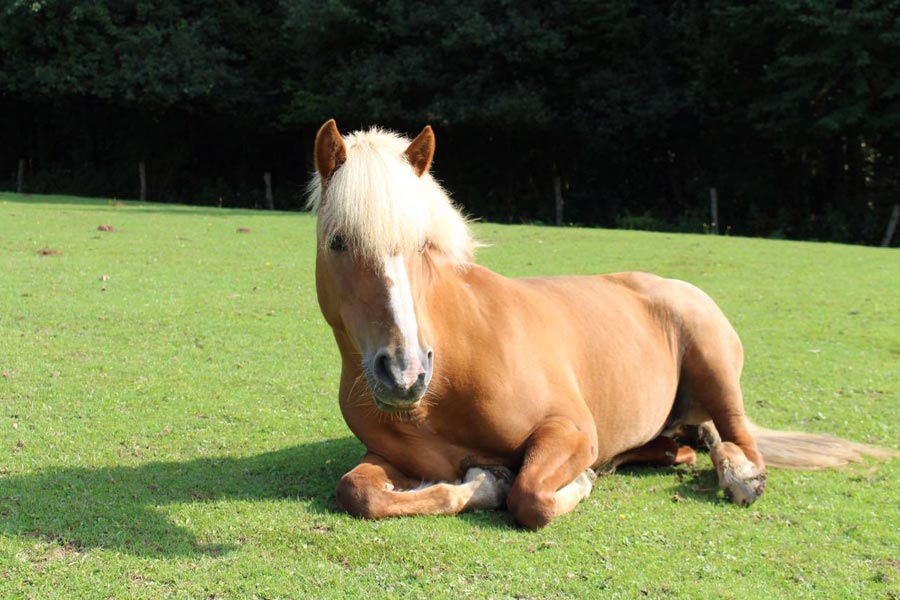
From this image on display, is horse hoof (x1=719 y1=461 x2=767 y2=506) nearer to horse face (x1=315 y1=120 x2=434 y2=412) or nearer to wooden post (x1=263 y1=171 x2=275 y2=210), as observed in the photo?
horse face (x1=315 y1=120 x2=434 y2=412)

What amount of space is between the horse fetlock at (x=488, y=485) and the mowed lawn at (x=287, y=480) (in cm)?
7

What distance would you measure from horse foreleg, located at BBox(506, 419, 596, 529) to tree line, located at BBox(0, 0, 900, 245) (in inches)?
835

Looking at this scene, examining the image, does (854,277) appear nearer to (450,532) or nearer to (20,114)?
(450,532)

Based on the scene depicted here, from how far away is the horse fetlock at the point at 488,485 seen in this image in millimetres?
4402

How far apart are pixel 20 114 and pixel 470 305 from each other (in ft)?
117

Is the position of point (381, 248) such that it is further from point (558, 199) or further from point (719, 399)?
point (558, 199)

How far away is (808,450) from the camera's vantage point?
18.3 ft

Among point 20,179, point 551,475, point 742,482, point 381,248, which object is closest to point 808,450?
point 742,482

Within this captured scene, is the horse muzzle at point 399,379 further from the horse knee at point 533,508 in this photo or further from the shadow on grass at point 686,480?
the shadow on grass at point 686,480

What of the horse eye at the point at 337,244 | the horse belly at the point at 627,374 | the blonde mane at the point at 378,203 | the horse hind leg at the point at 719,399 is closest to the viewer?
the blonde mane at the point at 378,203

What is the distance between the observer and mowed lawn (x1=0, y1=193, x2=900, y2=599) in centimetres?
367

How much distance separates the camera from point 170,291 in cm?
1083

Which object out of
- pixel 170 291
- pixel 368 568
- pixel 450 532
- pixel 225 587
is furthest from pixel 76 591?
pixel 170 291

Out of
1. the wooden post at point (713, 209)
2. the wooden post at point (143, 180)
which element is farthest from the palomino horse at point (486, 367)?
the wooden post at point (143, 180)
